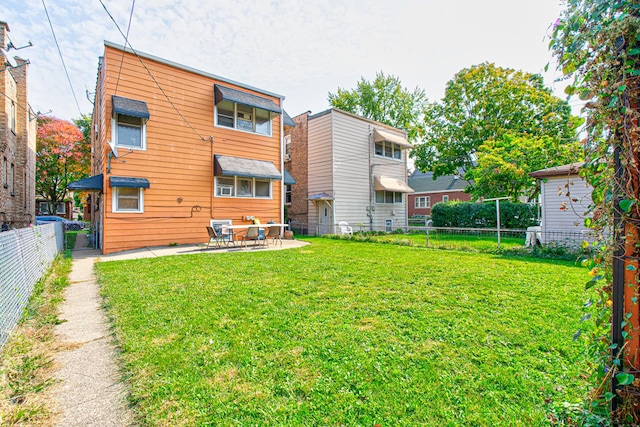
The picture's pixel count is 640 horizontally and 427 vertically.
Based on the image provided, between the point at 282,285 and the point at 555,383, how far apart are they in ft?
13.3

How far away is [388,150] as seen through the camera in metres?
20.6

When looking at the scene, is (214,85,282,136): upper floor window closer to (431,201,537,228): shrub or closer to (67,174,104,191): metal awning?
(67,174,104,191): metal awning

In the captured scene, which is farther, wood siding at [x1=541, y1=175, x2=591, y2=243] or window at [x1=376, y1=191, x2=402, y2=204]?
window at [x1=376, y1=191, x2=402, y2=204]

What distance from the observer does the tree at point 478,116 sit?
21953 mm

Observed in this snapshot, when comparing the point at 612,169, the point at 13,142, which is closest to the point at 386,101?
the point at 13,142

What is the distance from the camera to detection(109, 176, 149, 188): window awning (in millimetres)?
9962

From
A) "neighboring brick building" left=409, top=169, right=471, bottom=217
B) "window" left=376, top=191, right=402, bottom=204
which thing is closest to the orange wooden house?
"window" left=376, top=191, right=402, bottom=204

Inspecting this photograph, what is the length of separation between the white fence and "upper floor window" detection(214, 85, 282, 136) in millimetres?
8457

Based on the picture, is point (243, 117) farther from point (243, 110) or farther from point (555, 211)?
point (555, 211)

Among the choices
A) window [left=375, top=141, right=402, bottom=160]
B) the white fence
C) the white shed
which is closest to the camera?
the white fence

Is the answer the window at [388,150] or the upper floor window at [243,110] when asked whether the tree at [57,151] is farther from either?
the window at [388,150]

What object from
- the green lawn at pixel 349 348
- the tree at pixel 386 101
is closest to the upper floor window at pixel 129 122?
the green lawn at pixel 349 348

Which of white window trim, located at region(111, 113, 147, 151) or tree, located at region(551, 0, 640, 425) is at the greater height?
white window trim, located at region(111, 113, 147, 151)

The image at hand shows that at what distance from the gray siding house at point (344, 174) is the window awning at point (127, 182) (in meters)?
8.78
